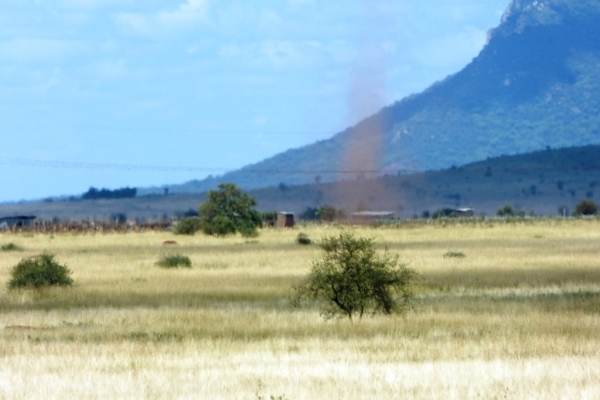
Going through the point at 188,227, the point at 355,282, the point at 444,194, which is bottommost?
the point at 355,282

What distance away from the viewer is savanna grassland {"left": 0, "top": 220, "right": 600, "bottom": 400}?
40.8 ft

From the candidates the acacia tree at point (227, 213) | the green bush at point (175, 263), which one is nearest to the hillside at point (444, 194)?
the acacia tree at point (227, 213)

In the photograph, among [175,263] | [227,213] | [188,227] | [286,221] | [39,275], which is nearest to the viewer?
[39,275]

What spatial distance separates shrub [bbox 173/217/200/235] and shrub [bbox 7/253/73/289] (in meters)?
44.9

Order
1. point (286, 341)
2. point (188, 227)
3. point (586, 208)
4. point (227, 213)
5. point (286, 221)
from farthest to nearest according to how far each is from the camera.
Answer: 1. point (586, 208)
2. point (286, 221)
3. point (227, 213)
4. point (188, 227)
5. point (286, 341)

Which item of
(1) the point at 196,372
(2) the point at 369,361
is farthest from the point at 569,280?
(1) the point at 196,372

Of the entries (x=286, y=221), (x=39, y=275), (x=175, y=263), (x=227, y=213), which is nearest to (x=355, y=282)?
(x=39, y=275)

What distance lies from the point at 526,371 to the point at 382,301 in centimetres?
791

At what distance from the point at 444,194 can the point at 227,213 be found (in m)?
118

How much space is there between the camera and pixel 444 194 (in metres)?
189

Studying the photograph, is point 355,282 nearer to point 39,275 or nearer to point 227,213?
point 39,275

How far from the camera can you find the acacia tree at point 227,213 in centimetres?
7162

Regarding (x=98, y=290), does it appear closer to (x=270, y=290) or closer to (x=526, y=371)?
(x=270, y=290)

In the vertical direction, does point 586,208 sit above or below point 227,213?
below
